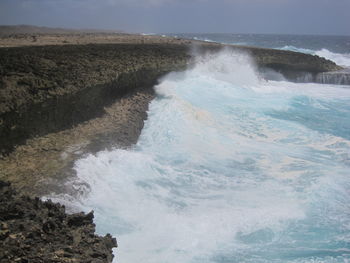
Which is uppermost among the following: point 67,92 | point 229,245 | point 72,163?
point 67,92

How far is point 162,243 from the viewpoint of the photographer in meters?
4.66

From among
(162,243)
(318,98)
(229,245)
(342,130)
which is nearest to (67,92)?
(162,243)

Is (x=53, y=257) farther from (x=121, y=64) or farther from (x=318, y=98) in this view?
(x=318, y=98)

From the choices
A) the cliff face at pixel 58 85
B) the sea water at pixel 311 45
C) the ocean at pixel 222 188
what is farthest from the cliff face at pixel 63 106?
the sea water at pixel 311 45

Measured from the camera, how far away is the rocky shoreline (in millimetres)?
3604

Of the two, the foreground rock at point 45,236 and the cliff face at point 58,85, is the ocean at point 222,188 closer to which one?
the foreground rock at point 45,236

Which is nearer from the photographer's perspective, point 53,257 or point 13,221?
point 53,257

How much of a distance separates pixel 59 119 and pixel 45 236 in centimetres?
457

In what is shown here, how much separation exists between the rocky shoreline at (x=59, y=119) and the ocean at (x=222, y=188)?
0.47m

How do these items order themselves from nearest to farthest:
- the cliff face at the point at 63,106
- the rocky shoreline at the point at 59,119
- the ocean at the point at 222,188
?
the rocky shoreline at the point at 59,119
the ocean at the point at 222,188
the cliff face at the point at 63,106

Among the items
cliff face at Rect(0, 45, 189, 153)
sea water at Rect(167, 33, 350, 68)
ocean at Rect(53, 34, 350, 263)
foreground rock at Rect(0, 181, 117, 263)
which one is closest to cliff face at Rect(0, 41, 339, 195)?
cliff face at Rect(0, 45, 189, 153)

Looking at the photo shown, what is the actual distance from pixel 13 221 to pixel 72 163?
2.79m

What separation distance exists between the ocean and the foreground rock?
0.96 meters

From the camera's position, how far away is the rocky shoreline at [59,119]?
11.8ft
